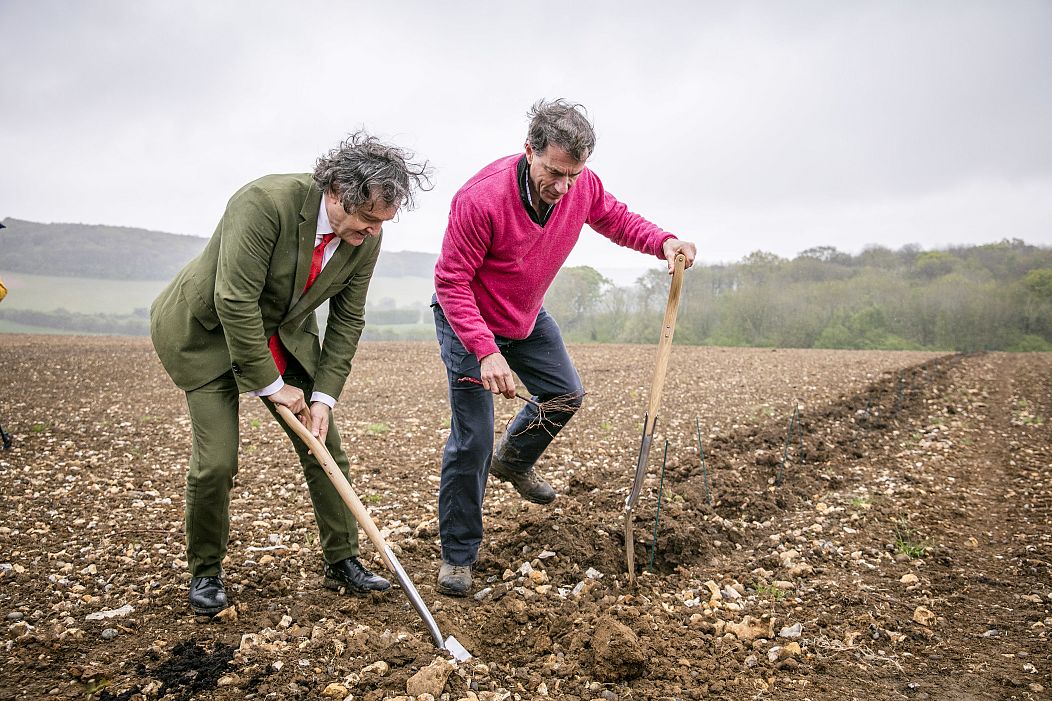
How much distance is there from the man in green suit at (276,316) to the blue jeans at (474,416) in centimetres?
47

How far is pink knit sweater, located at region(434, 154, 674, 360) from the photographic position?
10.8ft

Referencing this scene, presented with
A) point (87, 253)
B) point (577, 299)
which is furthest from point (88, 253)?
point (577, 299)

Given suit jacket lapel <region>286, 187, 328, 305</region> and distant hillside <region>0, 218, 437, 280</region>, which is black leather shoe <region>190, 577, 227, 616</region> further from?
distant hillside <region>0, 218, 437, 280</region>

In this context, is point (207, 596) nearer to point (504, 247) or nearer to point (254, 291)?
point (254, 291)

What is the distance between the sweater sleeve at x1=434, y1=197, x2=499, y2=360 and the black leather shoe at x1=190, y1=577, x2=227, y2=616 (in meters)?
1.69

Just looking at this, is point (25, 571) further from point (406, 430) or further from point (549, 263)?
point (406, 430)

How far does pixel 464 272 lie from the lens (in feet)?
11.0

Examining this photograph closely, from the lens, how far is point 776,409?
934 cm

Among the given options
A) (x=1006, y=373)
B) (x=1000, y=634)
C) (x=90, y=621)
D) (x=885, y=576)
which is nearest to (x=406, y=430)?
(x=90, y=621)

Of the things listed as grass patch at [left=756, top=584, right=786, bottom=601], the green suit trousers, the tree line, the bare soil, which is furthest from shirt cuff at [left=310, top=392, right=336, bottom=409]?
the tree line

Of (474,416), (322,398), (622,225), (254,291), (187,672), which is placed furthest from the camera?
(622,225)

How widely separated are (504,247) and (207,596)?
2216 millimetres

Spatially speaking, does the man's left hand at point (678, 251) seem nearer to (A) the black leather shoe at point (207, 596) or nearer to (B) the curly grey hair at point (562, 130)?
(B) the curly grey hair at point (562, 130)

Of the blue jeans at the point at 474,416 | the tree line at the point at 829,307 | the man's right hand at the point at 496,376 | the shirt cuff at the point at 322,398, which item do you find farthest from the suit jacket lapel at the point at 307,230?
the tree line at the point at 829,307
